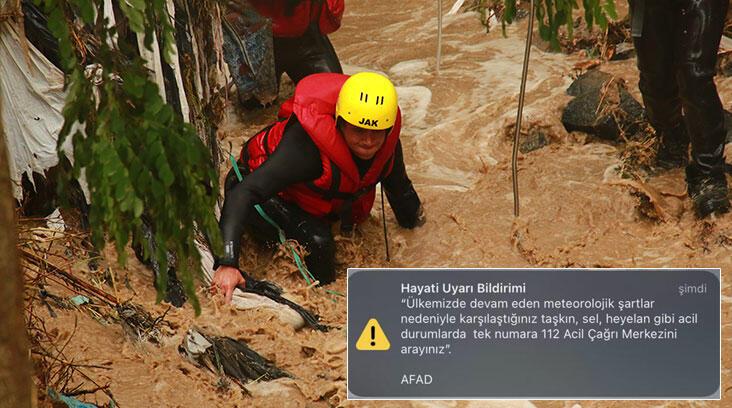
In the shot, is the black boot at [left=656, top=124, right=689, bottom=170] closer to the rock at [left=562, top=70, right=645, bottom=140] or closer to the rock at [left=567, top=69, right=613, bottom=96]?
the rock at [left=562, top=70, right=645, bottom=140]

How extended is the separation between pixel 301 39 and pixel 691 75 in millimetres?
1172

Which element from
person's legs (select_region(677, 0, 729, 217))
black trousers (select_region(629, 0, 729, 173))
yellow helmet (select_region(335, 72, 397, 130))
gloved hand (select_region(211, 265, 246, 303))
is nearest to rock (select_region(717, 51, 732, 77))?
black trousers (select_region(629, 0, 729, 173))

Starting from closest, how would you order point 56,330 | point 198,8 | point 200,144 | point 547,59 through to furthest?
point 200,144, point 56,330, point 198,8, point 547,59

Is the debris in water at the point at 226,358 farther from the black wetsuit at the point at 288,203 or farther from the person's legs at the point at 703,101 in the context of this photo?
the person's legs at the point at 703,101

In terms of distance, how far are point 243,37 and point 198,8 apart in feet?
1.90

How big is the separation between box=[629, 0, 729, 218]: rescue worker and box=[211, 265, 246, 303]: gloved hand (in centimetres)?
123

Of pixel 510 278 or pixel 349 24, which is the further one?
pixel 349 24

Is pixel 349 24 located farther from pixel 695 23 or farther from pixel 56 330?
pixel 56 330

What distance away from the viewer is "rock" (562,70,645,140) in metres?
3.62

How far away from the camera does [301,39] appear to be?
3504 mm

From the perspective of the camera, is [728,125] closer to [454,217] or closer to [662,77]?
[662,77]

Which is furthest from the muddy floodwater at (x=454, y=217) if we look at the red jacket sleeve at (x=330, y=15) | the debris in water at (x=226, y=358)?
the red jacket sleeve at (x=330, y=15)

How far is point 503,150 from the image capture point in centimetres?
371

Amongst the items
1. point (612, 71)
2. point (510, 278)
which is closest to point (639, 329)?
point (510, 278)
